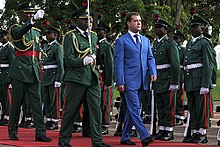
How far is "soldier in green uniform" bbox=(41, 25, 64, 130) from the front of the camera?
14711 millimetres

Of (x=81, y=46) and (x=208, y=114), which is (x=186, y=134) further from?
(x=81, y=46)

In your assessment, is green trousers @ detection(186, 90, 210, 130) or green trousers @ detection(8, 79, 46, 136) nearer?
green trousers @ detection(186, 90, 210, 130)

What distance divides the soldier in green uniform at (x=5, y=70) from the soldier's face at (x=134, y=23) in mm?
5023

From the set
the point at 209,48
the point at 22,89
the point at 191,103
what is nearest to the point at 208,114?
the point at 191,103

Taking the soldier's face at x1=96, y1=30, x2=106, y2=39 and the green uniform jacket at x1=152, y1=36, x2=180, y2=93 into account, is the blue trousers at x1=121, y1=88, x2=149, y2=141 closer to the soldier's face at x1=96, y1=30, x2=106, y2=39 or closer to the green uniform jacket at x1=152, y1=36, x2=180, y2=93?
the green uniform jacket at x1=152, y1=36, x2=180, y2=93

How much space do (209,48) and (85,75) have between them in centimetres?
231

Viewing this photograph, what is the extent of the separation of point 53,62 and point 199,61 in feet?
13.5

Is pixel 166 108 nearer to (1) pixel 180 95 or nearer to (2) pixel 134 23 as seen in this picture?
(2) pixel 134 23

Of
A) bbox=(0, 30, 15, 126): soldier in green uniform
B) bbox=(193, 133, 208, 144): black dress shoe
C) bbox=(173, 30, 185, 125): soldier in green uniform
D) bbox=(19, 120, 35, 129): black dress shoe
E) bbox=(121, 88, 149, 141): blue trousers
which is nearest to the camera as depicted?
bbox=(121, 88, 149, 141): blue trousers

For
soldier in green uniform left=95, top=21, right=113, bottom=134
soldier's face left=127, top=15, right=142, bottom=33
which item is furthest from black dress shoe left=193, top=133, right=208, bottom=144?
soldier's face left=127, top=15, right=142, bottom=33

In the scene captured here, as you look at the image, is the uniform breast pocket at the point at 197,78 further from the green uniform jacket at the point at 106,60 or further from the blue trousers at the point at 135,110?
the green uniform jacket at the point at 106,60

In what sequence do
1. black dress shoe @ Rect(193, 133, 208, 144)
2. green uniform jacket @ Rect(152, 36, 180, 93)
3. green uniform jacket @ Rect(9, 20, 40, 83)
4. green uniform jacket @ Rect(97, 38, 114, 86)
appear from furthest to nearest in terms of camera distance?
green uniform jacket @ Rect(97, 38, 114, 86) < green uniform jacket @ Rect(152, 36, 180, 93) < green uniform jacket @ Rect(9, 20, 40, 83) < black dress shoe @ Rect(193, 133, 208, 144)

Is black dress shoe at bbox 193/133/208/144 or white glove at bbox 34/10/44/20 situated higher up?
white glove at bbox 34/10/44/20

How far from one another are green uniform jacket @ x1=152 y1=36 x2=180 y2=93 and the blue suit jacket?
1255mm
